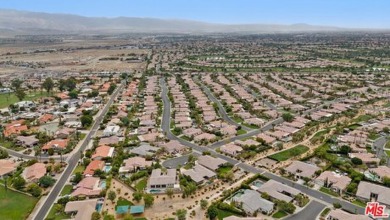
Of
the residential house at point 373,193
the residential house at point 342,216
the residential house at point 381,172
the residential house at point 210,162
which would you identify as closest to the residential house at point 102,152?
the residential house at point 210,162

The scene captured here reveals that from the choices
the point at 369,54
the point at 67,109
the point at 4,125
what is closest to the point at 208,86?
the point at 67,109

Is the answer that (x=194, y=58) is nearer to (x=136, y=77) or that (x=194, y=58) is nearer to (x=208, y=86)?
(x=136, y=77)

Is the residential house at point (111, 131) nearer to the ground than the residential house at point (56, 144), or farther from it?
farther from it

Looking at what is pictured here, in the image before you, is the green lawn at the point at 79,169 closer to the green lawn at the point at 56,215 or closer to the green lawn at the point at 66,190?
the green lawn at the point at 66,190

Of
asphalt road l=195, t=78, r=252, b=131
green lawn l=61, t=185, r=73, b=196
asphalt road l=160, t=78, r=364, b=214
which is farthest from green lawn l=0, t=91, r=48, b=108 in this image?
green lawn l=61, t=185, r=73, b=196

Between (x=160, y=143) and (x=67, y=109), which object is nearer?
(x=160, y=143)

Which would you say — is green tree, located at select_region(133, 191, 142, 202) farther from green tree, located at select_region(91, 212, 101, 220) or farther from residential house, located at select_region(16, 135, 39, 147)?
residential house, located at select_region(16, 135, 39, 147)

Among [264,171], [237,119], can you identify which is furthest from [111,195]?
[237,119]
